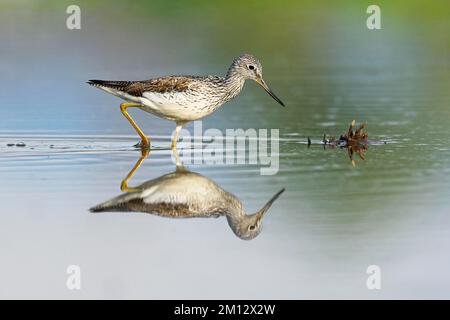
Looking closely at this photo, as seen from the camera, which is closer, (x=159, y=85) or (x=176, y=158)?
(x=176, y=158)

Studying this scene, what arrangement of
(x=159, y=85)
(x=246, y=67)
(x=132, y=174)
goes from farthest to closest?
(x=246, y=67) → (x=159, y=85) → (x=132, y=174)

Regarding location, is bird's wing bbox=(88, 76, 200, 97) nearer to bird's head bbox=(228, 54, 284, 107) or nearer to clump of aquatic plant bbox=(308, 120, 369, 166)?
bird's head bbox=(228, 54, 284, 107)

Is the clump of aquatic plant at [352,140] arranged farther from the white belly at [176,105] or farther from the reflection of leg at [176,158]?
the reflection of leg at [176,158]

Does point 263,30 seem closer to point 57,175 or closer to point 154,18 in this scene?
point 154,18

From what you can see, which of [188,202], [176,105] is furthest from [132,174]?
[176,105]

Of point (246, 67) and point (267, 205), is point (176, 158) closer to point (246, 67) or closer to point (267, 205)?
point (246, 67)

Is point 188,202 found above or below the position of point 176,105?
below

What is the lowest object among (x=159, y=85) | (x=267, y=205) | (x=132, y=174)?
(x=267, y=205)

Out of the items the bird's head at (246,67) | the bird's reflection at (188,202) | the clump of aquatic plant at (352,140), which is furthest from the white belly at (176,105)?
the bird's reflection at (188,202)
